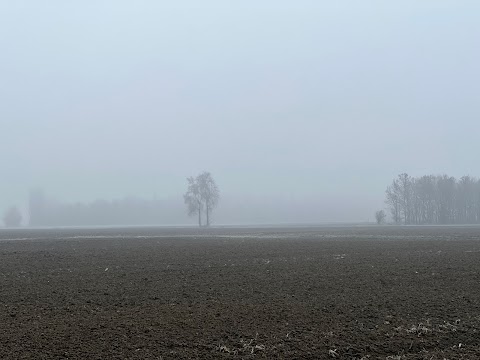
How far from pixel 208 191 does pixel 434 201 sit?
71881 millimetres

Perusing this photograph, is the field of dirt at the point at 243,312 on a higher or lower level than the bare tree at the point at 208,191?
lower

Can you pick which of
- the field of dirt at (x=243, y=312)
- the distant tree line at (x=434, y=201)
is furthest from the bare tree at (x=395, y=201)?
the field of dirt at (x=243, y=312)

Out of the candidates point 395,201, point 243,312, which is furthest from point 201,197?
point 243,312

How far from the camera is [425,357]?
10.6m

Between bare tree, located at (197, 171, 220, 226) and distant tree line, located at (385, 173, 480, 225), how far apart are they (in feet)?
176

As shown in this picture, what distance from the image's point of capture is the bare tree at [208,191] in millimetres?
126562

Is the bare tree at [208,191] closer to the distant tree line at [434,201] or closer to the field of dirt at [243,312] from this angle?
the distant tree line at [434,201]

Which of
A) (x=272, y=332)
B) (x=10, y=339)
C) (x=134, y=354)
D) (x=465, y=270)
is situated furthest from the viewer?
(x=465, y=270)

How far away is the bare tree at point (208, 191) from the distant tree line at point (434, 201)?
176ft

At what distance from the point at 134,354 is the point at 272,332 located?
3.75m

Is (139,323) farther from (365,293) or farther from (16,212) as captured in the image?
(16,212)

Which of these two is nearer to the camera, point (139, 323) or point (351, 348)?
point (351, 348)

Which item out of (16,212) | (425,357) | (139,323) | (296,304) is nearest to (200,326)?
(139,323)

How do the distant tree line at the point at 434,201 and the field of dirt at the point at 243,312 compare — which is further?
the distant tree line at the point at 434,201
